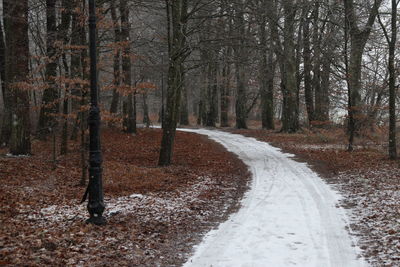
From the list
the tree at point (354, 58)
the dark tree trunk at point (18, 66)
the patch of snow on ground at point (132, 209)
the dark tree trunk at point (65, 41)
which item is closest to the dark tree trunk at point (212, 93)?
the tree at point (354, 58)

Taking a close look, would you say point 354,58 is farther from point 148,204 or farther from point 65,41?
point 148,204

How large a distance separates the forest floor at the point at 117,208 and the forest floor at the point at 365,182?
2839mm

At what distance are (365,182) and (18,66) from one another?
12232 mm

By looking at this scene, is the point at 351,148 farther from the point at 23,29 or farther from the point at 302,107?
the point at 302,107

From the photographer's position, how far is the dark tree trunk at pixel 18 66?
14477 mm

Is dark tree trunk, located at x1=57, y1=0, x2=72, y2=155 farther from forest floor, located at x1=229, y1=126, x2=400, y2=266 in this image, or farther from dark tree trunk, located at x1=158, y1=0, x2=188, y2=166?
forest floor, located at x1=229, y1=126, x2=400, y2=266

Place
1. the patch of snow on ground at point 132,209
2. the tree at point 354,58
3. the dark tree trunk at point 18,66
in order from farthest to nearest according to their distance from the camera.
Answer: the tree at point 354,58 → the dark tree trunk at point 18,66 → the patch of snow on ground at point 132,209

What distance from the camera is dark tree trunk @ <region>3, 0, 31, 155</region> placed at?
14477mm

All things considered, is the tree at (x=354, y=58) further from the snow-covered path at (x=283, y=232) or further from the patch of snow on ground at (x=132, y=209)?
the patch of snow on ground at (x=132, y=209)

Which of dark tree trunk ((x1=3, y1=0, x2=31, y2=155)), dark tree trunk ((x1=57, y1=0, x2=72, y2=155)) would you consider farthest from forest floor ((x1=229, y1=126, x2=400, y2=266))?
Result: dark tree trunk ((x1=3, y1=0, x2=31, y2=155))

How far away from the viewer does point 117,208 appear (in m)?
9.30

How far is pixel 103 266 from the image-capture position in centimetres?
600

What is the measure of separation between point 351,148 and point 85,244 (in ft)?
49.0

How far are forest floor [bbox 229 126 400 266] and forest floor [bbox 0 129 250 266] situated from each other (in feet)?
9.32
